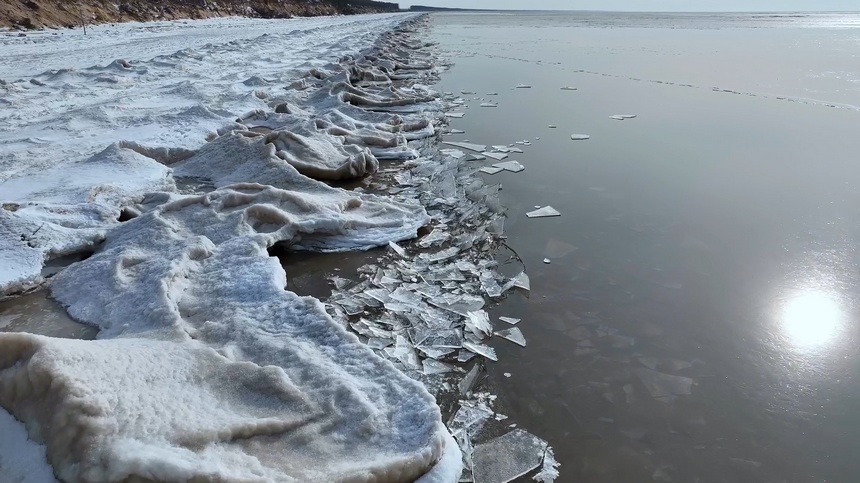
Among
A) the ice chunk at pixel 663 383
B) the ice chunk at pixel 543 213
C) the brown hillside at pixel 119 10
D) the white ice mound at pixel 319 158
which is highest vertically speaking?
the brown hillside at pixel 119 10

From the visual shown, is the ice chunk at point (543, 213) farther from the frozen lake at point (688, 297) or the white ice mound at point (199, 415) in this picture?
the white ice mound at point (199, 415)

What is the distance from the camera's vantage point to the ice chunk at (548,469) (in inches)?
58.8

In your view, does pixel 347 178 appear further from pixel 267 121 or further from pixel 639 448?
pixel 639 448

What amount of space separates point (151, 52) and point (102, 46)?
1466 millimetres

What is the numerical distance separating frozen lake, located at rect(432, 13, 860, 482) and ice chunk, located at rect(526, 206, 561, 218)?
45 mm

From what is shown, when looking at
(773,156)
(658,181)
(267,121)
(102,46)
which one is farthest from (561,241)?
(102,46)

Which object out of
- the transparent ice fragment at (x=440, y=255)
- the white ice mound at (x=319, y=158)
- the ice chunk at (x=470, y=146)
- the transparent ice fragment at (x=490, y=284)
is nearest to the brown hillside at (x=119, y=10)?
the white ice mound at (x=319, y=158)

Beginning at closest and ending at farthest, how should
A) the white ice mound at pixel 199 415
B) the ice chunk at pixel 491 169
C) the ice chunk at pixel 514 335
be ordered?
the white ice mound at pixel 199 415
the ice chunk at pixel 514 335
the ice chunk at pixel 491 169

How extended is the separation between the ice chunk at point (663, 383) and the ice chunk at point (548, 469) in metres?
0.48

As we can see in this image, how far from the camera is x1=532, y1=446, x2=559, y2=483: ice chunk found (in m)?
1.49

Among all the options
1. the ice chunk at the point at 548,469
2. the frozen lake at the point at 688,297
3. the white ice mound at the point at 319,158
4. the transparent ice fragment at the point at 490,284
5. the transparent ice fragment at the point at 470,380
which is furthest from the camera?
the white ice mound at the point at 319,158

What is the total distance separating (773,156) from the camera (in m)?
4.38

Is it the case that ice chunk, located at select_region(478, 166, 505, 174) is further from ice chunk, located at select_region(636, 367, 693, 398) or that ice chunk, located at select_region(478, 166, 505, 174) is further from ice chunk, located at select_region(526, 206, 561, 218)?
ice chunk, located at select_region(636, 367, 693, 398)

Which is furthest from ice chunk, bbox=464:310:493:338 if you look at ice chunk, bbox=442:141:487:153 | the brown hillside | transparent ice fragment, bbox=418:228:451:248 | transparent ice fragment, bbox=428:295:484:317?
the brown hillside
